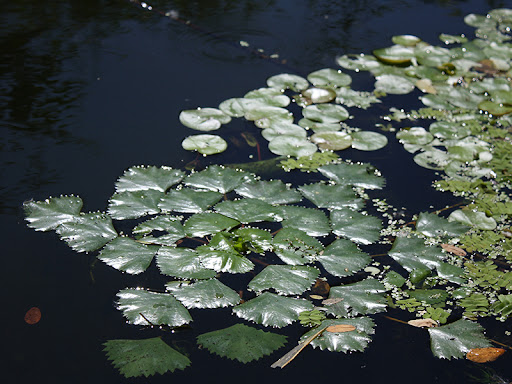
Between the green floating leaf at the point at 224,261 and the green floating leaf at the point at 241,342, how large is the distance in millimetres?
175

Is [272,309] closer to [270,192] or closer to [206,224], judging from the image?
[206,224]

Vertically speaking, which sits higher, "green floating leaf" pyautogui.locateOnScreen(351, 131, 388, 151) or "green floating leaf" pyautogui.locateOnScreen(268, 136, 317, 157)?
"green floating leaf" pyautogui.locateOnScreen(351, 131, 388, 151)

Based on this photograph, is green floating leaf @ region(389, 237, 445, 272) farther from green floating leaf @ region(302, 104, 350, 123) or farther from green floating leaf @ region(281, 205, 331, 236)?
green floating leaf @ region(302, 104, 350, 123)

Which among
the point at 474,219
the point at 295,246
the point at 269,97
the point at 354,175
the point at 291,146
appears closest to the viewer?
the point at 295,246

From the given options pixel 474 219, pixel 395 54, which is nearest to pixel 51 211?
pixel 474 219

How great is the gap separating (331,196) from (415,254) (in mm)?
327

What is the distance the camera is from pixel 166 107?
2123mm

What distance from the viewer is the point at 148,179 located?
171 cm

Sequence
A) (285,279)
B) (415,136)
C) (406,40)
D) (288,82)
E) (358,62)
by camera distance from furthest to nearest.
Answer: (406,40) → (358,62) → (288,82) → (415,136) → (285,279)

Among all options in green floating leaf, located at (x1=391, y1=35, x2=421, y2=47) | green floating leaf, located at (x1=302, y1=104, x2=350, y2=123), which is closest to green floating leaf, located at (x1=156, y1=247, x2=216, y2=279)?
green floating leaf, located at (x1=302, y1=104, x2=350, y2=123)

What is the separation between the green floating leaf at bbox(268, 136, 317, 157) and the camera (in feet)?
6.34

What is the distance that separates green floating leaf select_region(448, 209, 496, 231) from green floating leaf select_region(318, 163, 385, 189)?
26 centimetres

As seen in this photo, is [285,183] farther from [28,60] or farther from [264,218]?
[28,60]

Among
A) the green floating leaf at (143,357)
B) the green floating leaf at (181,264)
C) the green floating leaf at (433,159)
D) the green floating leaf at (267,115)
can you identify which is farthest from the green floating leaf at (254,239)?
the green floating leaf at (433,159)
